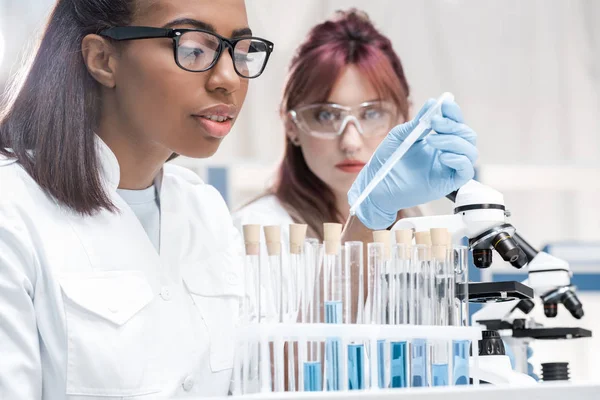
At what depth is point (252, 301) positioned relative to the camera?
1.08 m

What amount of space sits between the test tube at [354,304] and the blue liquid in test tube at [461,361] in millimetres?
135

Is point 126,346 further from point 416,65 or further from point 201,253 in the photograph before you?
point 416,65

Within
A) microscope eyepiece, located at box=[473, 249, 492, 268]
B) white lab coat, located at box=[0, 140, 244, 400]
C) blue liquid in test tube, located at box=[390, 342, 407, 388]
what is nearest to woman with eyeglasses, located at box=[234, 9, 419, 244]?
white lab coat, located at box=[0, 140, 244, 400]

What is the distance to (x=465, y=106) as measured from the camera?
378cm

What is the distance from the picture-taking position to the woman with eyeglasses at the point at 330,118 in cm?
230

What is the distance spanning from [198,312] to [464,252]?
24.5 inches

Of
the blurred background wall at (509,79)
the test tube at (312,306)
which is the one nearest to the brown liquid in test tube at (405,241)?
the test tube at (312,306)

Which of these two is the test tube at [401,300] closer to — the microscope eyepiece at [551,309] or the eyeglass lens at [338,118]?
the microscope eyepiece at [551,309]

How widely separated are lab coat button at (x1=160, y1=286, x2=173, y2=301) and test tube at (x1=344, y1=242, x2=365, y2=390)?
0.49m

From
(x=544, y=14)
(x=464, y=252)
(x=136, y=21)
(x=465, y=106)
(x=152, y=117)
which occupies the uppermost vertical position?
(x=544, y=14)

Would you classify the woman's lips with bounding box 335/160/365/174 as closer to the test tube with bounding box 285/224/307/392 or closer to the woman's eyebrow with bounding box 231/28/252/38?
the woman's eyebrow with bounding box 231/28/252/38

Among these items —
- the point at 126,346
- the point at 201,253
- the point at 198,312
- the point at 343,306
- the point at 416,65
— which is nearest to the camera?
the point at 343,306

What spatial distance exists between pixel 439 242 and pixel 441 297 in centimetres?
8

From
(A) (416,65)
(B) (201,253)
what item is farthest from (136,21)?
(A) (416,65)
